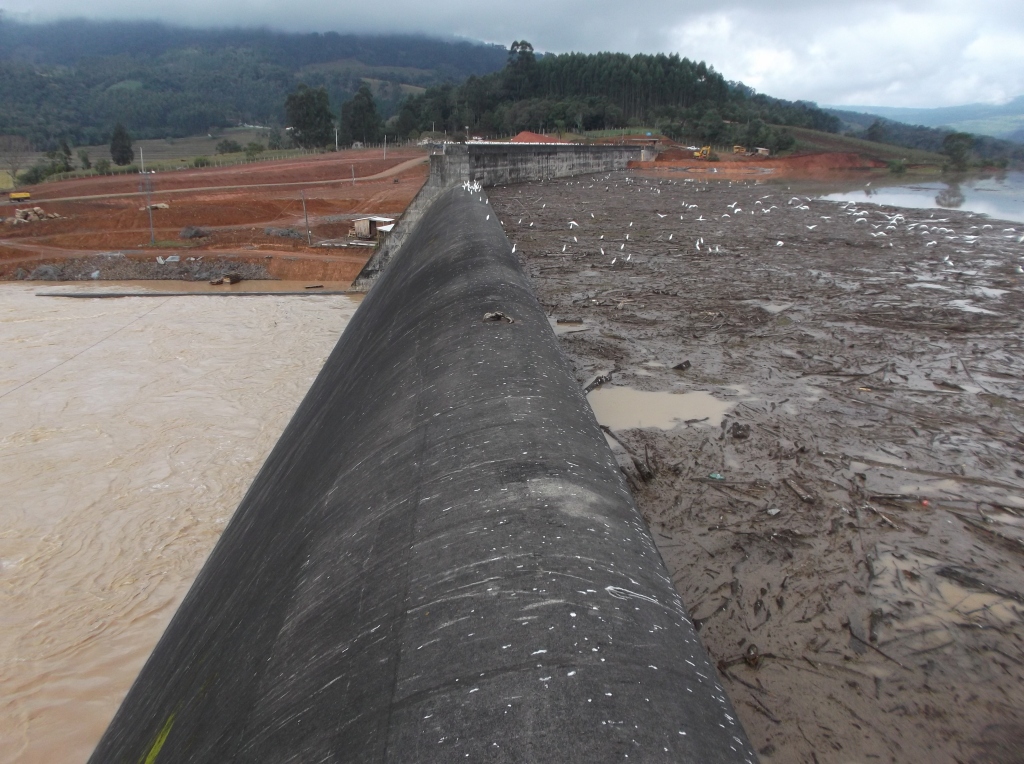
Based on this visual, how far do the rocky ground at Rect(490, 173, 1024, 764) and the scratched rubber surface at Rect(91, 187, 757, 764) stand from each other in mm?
1018

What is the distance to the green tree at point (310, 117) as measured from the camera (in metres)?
55.0

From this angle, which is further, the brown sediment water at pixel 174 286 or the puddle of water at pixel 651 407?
the brown sediment water at pixel 174 286

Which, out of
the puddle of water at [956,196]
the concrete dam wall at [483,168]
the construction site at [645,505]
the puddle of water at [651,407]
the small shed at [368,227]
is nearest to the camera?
the construction site at [645,505]

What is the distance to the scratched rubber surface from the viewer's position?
5.75 feet

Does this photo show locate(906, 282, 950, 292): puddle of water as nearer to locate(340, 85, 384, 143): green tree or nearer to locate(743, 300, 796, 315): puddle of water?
locate(743, 300, 796, 315): puddle of water

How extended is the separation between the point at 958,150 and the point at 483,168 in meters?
48.4

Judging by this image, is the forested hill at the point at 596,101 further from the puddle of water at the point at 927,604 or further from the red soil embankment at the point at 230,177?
the puddle of water at the point at 927,604

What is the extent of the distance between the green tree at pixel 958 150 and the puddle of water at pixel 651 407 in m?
54.5

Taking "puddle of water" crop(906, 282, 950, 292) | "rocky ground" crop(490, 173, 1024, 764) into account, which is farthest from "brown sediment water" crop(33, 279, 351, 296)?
"puddle of water" crop(906, 282, 950, 292)

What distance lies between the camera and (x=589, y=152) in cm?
3053

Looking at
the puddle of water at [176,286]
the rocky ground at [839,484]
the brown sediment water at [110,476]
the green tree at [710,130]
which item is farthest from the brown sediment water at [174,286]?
the green tree at [710,130]

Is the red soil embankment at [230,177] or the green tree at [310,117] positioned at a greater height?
the green tree at [310,117]

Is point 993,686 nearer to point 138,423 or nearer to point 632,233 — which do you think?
point 138,423

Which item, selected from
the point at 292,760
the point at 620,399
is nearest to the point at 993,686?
the point at 292,760
